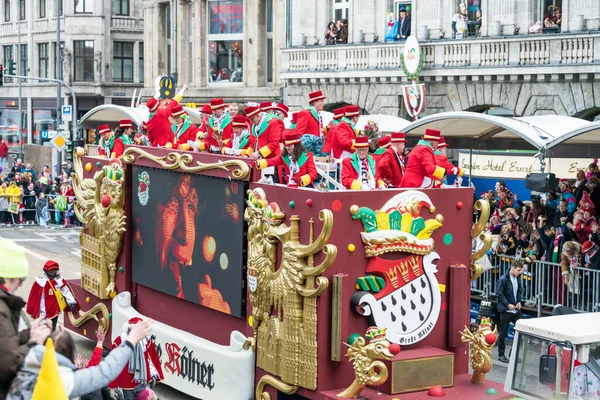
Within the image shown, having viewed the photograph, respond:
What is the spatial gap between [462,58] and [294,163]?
17.6 m

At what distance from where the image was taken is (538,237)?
17.2 m

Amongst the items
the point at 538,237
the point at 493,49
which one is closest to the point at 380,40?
the point at 493,49

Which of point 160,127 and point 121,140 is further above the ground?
point 160,127

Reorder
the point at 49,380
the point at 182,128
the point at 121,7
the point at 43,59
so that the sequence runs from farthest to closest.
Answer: the point at 43,59 < the point at 121,7 < the point at 182,128 < the point at 49,380

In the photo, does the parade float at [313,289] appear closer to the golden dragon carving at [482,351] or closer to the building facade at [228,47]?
the golden dragon carving at [482,351]

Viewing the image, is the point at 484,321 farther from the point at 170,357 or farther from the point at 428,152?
the point at 170,357

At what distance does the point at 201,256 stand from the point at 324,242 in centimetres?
264

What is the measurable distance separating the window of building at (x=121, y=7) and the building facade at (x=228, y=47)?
1103 cm

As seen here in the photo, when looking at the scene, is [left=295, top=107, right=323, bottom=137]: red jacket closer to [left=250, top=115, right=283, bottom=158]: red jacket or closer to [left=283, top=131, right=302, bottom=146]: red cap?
[left=250, top=115, right=283, bottom=158]: red jacket

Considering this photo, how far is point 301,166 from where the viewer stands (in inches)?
441

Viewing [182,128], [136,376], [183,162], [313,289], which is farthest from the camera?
[182,128]

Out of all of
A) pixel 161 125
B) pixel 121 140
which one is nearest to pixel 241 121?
pixel 161 125

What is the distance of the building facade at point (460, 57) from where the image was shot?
82.5 feet

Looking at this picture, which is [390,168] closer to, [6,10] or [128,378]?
[128,378]
